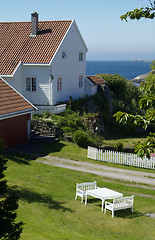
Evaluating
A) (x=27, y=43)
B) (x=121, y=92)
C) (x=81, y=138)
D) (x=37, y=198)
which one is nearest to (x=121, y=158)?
(x=81, y=138)

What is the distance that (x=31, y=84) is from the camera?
3406 centimetres

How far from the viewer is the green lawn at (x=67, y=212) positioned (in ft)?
42.2

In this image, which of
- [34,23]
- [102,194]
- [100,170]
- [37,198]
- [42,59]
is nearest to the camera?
[37,198]

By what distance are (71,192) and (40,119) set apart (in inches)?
523

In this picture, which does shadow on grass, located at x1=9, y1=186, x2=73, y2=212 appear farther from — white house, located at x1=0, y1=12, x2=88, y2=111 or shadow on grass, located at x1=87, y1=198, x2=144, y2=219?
white house, located at x1=0, y1=12, x2=88, y2=111

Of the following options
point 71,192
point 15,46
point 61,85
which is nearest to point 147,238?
point 71,192

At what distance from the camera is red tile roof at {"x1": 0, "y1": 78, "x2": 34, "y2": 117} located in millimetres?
24691

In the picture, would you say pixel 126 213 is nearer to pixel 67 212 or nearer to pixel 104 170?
pixel 67 212

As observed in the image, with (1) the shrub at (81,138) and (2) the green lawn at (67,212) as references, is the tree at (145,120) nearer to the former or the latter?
(2) the green lawn at (67,212)

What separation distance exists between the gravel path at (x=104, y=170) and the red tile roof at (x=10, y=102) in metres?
3.96

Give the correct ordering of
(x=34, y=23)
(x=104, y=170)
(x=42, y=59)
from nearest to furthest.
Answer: (x=104, y=170) < (x=42, y=59) < (x=34, y=23)

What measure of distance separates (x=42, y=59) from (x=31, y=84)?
2578mm

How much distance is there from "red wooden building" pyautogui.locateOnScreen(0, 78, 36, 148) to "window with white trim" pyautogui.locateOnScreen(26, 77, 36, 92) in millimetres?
6930

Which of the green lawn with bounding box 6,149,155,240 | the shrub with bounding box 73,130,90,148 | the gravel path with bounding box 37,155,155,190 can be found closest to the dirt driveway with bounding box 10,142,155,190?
the gravel path with bounding box 37,155,155,190
